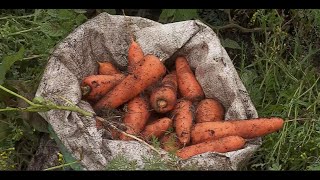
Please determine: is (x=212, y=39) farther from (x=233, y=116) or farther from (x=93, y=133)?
(x=93, y=133)

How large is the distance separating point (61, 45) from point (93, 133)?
385 millimetres

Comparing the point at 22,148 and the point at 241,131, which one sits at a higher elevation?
the point at 241,131

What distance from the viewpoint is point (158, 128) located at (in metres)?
2.22

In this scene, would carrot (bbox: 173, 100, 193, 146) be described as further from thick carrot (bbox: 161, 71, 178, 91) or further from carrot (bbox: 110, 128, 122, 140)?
carrot (bbox: 110, 128, 122, 140)

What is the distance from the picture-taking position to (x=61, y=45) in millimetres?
2289

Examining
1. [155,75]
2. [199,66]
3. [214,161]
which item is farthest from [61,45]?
[214,161]

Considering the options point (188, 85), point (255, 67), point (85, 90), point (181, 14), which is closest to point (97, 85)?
point (85, 90)

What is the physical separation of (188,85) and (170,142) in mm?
316

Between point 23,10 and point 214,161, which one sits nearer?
point 214,161

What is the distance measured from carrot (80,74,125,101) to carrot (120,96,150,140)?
10 centimetres

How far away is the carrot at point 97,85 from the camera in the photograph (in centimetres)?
230

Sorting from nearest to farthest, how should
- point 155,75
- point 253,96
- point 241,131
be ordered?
point 241,131, point 155,75, point 253,96

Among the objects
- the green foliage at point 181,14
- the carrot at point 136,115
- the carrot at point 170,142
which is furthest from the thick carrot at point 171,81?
the green foliage at point 181,14

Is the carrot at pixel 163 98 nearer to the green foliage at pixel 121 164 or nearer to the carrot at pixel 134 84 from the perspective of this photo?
the carrot at pixel 134 84
